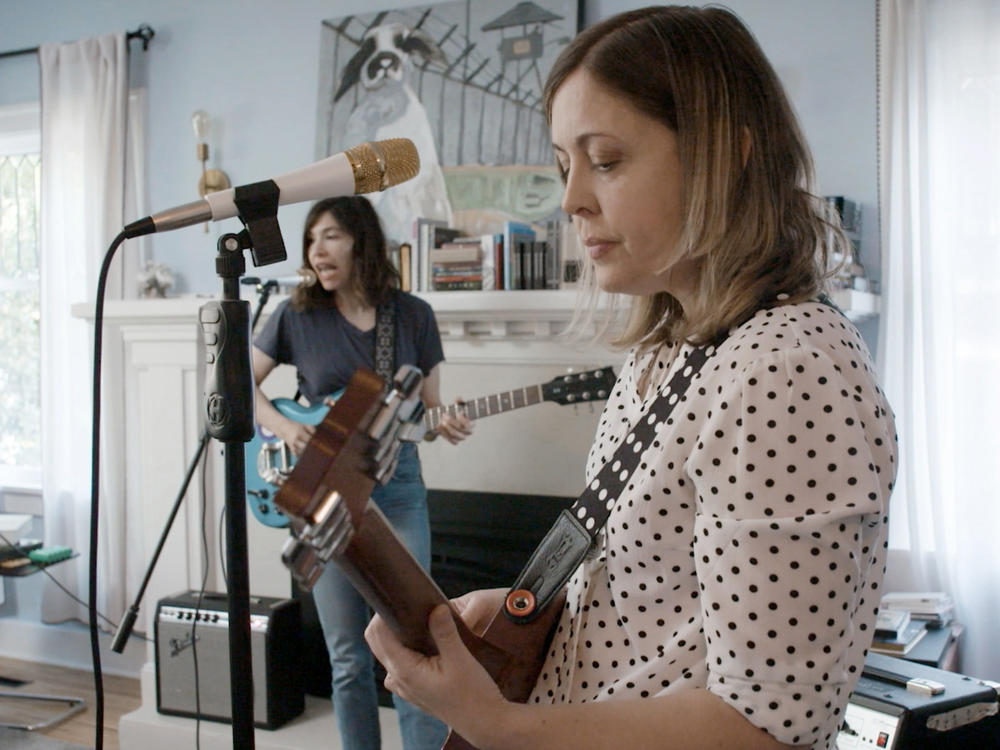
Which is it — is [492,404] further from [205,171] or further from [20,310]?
[20,310]

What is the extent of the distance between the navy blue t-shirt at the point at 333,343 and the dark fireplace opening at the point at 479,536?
0.57 meters

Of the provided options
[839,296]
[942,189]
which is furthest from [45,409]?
[942,189]

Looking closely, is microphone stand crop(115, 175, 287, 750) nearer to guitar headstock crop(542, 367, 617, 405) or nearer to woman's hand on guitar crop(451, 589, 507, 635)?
woman's hand on guitar crop(451, 589, 507, 635)

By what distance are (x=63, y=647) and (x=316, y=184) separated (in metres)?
3.58

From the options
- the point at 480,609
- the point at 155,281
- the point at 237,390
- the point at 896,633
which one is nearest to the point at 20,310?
the point at 155,281

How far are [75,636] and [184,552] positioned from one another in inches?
38.1

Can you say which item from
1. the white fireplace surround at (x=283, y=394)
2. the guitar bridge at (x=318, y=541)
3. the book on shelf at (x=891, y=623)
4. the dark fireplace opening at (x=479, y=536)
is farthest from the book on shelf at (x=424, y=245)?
the guitar bridge at (x=318, y=541)

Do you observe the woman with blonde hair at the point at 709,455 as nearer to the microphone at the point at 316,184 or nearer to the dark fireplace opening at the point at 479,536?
the microphone at the point at 316,184

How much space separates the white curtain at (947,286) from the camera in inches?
99.8

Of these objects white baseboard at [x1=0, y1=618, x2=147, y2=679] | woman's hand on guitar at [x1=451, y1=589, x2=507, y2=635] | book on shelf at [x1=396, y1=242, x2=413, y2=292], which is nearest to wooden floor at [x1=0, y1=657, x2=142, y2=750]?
white baseboard at [x1=0, y1=618, x2=147, y2=679]

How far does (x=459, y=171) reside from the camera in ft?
10.5

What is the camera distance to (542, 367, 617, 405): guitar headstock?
8.42 feet

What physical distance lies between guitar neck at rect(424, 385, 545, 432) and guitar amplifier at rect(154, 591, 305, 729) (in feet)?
2.49

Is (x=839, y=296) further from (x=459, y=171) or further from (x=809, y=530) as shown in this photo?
(x=809, y=530)
